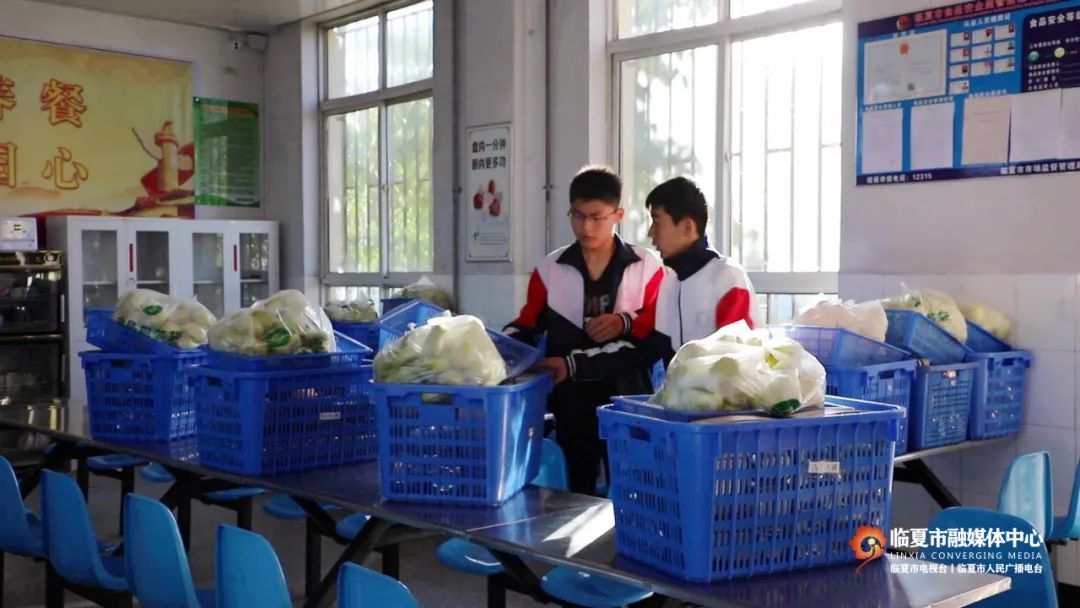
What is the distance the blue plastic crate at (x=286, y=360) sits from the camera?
8.79 feet

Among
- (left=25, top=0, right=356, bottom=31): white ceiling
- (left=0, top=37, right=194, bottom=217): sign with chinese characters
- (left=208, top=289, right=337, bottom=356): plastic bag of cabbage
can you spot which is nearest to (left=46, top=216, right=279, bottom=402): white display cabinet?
(left=0, top=37, right=194, bottom=217): sign with chinese characters

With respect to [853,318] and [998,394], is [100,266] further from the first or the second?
[998,394]

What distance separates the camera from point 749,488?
1.75m

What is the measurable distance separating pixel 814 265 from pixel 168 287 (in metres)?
4.49

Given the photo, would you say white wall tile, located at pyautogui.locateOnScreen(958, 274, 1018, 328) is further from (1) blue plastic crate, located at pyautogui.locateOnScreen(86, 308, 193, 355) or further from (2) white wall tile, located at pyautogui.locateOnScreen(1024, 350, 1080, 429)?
(1) blue plastic crate, located at pyautogui.locateOnScreen(86, 308, 193, 355)

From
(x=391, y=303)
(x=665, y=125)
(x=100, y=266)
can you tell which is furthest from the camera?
(x=100, y=266)

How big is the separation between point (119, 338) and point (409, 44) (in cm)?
417

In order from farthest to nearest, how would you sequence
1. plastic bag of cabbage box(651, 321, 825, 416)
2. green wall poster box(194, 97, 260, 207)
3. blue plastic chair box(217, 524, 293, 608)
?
green wall poster box(194, 97, 260, 207)
blue plastic chair box(217, 524, 293, 608)
plastic bag of cabbage box(651, 321, 825, 416)

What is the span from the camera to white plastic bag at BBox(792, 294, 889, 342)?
11.5 feet

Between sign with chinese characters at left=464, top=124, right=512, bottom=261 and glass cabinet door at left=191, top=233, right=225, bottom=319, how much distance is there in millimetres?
Answer: 2251

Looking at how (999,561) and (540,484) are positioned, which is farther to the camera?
(540,484)

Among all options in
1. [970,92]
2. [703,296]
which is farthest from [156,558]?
[970,92]

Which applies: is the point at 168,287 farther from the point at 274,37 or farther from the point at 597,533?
the point at 597,533

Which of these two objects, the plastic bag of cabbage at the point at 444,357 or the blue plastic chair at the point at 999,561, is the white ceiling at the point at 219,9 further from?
the blue plastic chair at the point at 999,561
